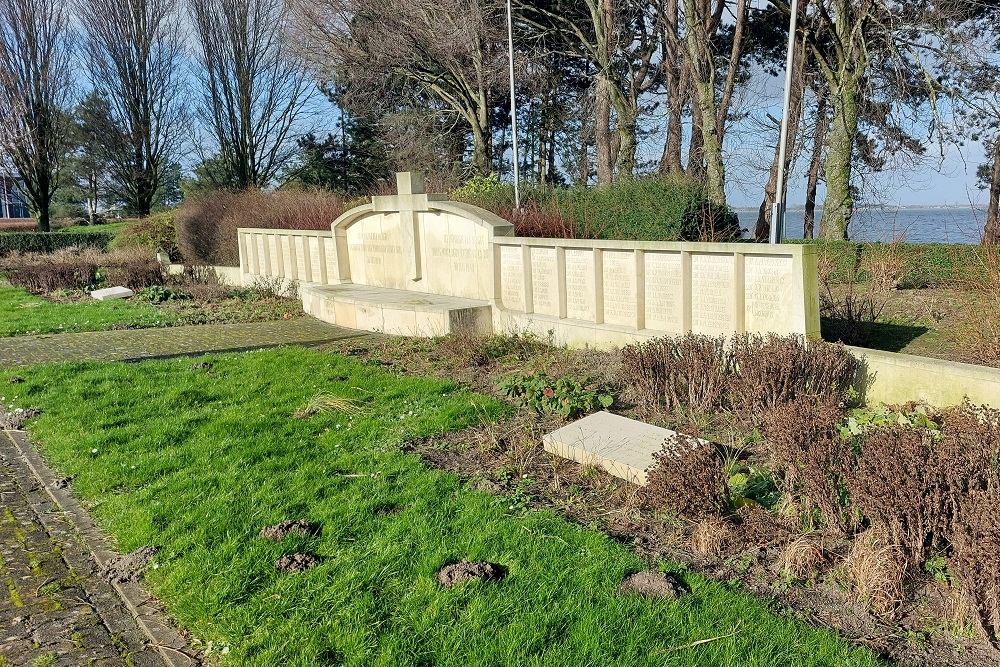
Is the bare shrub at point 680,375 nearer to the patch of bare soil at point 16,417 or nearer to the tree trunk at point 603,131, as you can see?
the patch of bare soil at point 16,417

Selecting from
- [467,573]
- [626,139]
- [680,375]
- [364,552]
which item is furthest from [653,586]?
[626,139]

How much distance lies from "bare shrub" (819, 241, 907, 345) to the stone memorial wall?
1.46 m

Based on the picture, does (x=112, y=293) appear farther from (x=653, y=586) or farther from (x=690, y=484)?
(x=653, y=586)

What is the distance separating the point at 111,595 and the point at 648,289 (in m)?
5.96

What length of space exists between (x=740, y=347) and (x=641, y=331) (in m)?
1.78

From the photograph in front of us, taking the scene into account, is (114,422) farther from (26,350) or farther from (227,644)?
(26,350)

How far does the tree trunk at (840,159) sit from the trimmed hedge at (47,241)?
25.2 meters

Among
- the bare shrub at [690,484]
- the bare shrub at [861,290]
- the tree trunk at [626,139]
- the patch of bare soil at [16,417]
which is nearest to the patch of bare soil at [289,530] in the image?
the bare shrub at [690,484]

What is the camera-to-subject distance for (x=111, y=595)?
3.74m

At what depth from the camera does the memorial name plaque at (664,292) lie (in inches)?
309

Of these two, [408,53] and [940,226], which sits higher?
[408,53]

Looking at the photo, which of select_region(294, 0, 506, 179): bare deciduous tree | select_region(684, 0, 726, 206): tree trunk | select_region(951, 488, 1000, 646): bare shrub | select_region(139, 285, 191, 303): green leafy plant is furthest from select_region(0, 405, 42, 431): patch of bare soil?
select_region(294, 0, 506, 179): bare deciduous tree

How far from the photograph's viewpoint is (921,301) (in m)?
9.83

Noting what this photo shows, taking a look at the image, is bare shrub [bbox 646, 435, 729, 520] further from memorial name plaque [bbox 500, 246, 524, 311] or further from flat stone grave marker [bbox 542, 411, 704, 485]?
memorial name plaque [bbox 500, 246, 524, 311]
